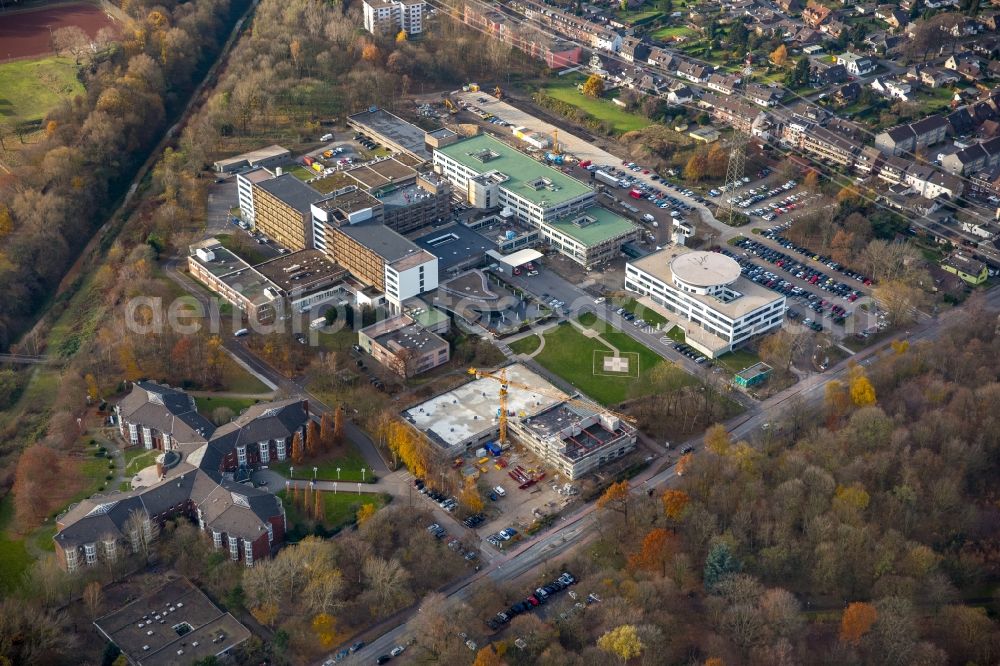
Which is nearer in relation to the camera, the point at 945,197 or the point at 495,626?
the point at 495,626

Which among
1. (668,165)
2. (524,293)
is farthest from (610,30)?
(524,293)

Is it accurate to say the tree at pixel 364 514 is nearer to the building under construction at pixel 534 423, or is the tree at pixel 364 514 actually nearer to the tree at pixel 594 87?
the building under construction at pixel 534 423

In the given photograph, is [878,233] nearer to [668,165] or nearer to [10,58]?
[668,165]

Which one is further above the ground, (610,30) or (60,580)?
(610,30)

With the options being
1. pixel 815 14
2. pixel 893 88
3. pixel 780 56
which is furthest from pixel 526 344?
pixel 815 14

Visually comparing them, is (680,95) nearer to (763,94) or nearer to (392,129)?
(763,94)

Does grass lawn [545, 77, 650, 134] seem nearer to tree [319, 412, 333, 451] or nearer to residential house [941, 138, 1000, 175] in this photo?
residential house [941, 138, 1000, 175]
